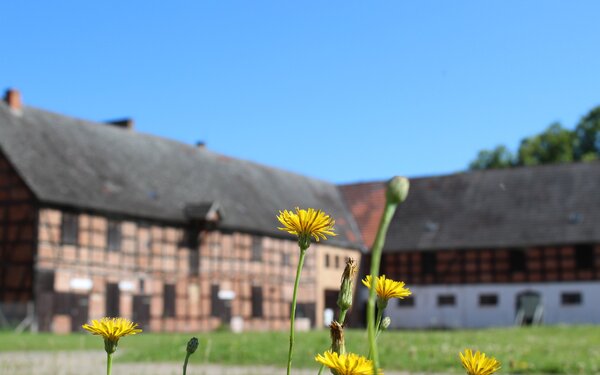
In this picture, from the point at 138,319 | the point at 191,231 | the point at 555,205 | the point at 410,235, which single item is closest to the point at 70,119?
the point at 191,231

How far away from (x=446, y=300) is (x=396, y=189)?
4194 cm

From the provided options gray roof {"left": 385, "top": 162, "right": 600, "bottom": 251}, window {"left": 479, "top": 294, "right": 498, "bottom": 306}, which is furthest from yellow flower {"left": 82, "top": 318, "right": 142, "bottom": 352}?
window {"left": 479, "top": 294, "right": 498, "bottom": 306}

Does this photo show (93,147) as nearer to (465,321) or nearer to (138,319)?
(138,319)

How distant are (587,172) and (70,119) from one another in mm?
24064

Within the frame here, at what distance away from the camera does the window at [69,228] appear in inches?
1179

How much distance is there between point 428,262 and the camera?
43250 millimetres

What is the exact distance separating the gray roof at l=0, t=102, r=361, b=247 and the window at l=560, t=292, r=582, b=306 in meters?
10.4

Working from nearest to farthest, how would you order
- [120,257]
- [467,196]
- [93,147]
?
[120,257] → [93,147] → [467,196]

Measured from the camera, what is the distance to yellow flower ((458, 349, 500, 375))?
5.83ft

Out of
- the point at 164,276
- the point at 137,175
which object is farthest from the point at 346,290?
the point at 137,175

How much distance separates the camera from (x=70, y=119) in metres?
35.7

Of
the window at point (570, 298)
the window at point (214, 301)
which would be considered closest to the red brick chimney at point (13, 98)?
the window at point (214, 301)

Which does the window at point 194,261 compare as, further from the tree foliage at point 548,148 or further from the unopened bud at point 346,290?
the unopened bud at point 346,290

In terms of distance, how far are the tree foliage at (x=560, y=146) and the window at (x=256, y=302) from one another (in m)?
26.0
